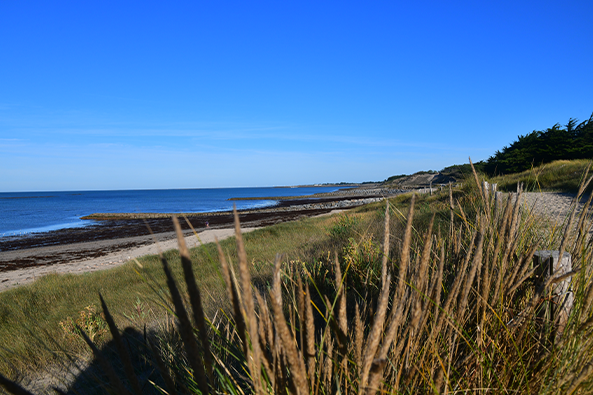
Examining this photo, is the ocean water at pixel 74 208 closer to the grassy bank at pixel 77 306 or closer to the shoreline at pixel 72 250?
the grassy bank at pixel 77 306

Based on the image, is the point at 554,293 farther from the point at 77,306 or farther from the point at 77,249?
the point at 77,249

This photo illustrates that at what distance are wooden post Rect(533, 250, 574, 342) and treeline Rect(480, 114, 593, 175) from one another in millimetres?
21863

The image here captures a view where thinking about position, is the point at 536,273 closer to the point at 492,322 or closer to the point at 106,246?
the point at 492,322

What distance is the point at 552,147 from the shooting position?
21.8 metres

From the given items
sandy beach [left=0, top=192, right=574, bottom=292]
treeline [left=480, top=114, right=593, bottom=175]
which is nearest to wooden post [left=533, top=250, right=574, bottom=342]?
sandy beach [left=0, top=192, right=574, bottom=292]

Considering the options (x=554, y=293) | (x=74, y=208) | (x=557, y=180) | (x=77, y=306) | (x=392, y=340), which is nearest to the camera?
(x=392, y=340)

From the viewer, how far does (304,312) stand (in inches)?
31.9

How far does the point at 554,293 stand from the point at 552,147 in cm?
2587

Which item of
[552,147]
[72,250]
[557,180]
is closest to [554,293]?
[557,180]

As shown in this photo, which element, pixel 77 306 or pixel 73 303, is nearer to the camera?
pixel 77 306

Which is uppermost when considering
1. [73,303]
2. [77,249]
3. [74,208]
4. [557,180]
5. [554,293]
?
[557,180]

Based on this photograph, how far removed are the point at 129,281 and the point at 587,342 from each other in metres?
8.86

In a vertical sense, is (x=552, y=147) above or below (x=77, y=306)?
above

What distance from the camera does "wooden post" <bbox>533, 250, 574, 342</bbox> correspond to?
1.42m
